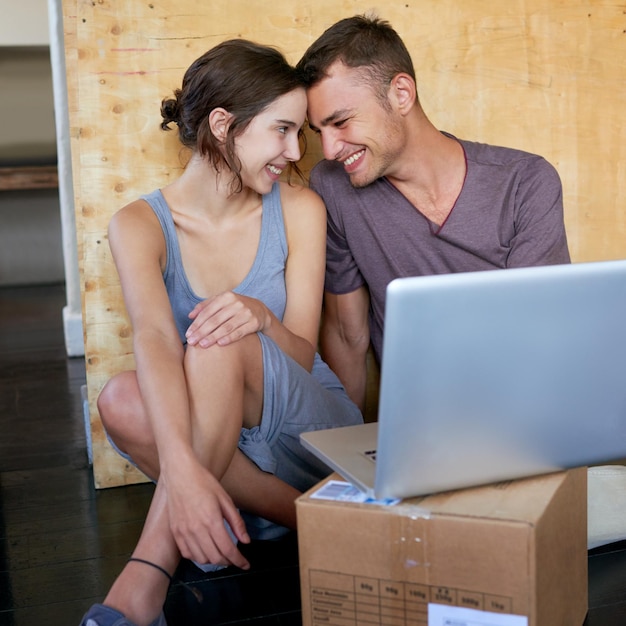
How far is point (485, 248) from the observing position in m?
1.78

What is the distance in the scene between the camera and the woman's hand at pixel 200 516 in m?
1.26

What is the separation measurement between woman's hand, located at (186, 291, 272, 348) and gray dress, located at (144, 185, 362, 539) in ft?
0.15

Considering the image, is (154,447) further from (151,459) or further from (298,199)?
(298,199)

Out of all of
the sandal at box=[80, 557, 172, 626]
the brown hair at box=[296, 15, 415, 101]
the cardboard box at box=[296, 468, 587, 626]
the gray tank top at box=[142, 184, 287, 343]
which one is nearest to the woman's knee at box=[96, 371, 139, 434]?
the gray tank top at box=[142, 184, 287, 343]

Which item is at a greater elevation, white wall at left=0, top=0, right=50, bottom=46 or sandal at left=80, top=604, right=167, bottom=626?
white wall at left=0, top=0, right=50, bottom=46

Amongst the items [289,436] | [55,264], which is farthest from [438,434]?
[55,264]

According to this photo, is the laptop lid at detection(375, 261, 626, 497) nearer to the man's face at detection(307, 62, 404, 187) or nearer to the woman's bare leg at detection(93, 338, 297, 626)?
the woman's bare leg at detection(93, 338, 297, 626)

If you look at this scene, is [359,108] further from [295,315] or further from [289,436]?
[289,436]

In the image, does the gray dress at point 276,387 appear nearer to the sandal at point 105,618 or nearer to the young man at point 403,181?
the young man at point 403,181

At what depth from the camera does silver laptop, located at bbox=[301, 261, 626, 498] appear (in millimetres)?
891

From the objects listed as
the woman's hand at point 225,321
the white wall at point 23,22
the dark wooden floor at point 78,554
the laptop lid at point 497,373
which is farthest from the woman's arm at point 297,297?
the white wall at point 23,22

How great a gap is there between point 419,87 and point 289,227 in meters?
0.59

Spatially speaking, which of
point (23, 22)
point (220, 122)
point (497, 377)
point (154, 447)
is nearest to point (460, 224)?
point (220, 122)

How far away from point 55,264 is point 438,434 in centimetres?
516
